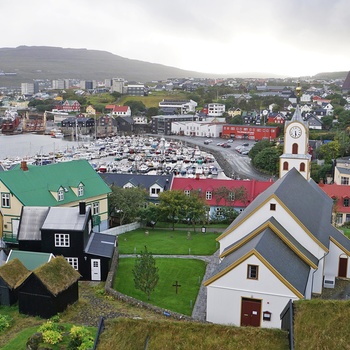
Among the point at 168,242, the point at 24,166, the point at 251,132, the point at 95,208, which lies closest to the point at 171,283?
the point at 168,242

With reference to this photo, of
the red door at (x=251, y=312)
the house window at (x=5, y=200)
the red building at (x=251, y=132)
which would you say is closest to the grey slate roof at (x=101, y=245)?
the house window at (x=5, y=200)

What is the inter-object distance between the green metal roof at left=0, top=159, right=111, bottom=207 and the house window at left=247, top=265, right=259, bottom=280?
1791cm

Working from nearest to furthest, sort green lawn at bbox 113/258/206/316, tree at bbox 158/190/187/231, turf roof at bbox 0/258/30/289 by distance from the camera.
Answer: turf roof at bbox 0/258/30/289
green lawn at bbox 113/258/206/316
tree at bbox 158/190/187/231

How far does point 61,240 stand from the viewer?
86.7 feet

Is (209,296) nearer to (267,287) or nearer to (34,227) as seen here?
(267,287)

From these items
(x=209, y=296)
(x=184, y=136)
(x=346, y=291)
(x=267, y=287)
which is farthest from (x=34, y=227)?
(x=184, y=136)

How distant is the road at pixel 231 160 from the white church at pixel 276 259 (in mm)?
42801

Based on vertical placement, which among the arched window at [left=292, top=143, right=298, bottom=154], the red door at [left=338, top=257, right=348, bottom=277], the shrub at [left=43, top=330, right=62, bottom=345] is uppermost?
the arched window at [left=292, top=143, right=298, bottom=154]

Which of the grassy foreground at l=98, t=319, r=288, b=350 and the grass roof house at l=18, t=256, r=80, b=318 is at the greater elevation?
the grassy foreground at l=98, t=319, r=288, b=350

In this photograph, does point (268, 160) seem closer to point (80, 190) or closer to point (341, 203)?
point (341, 203)

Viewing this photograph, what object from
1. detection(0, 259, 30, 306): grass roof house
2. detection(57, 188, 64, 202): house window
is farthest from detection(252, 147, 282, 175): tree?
detection(0, 259, 30, 306): grass roof house

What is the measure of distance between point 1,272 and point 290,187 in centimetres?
1636

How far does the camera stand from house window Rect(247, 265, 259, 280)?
1933 centimetres

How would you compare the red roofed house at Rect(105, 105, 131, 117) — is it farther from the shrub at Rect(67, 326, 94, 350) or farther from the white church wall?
the shrub at Rect(67, 326, 94, 350)
